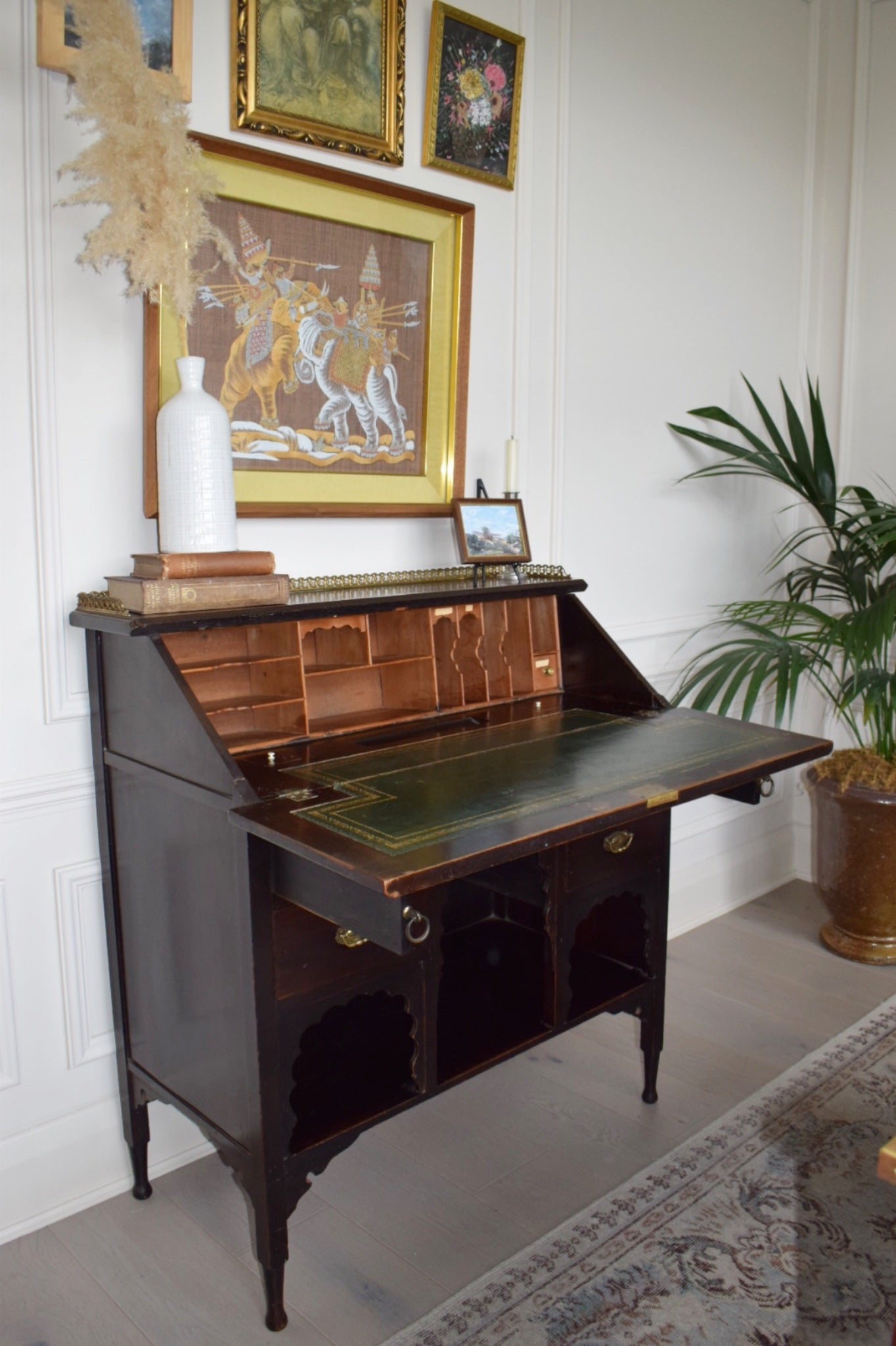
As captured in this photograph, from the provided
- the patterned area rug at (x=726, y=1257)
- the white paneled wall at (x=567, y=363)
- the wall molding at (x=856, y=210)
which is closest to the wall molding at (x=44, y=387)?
the white paneled wall at (x=567, y=363)

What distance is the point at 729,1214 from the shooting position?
2.14m

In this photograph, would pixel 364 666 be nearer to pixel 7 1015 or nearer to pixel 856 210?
pixel 7 1015

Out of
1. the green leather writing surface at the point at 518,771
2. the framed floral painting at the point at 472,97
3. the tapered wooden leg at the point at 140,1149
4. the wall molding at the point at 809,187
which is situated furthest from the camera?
the wall molding at the point at 809,187

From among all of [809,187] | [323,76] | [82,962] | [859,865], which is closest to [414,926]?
[82,962]

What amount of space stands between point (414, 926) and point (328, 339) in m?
1.36

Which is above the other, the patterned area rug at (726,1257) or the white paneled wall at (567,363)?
the white paneled wall at (567,363)

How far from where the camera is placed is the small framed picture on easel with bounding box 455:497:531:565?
2.44 metres

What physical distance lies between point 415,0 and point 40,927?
84.7 inches

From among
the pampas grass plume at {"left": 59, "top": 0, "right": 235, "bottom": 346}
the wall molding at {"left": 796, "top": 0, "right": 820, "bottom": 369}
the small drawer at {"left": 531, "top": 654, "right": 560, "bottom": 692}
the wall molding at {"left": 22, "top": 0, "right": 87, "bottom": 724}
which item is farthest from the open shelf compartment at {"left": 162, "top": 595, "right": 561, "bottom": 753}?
the wall molding at {"left": 796, "top": 0, "right": 820, "bottom": 369}

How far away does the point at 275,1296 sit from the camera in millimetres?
1835

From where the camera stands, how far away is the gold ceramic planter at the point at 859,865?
320 centimetres

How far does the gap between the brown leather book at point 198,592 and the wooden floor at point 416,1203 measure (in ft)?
4.10

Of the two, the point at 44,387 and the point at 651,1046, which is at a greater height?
the point at 44,387

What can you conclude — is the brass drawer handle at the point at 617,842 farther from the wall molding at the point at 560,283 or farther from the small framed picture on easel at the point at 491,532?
the wall molding at the point at 560,283
